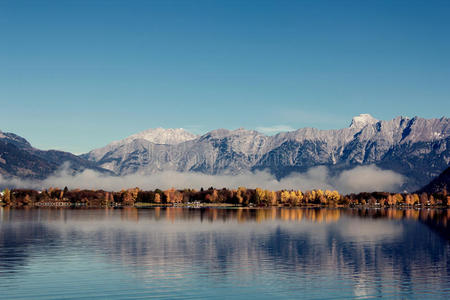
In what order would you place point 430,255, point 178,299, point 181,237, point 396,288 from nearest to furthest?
1. point 178,299
2. point 396,288
3. point 430,255
4. point 181,237

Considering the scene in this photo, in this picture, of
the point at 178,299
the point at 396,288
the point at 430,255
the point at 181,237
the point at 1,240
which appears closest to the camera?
the point at 178,299

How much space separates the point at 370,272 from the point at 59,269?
44.3m

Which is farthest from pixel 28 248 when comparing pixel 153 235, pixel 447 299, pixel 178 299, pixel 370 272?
pixel 447 299

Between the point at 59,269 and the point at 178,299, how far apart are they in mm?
25138

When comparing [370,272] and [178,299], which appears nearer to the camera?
[178,299]

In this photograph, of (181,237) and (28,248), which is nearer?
(28,248)

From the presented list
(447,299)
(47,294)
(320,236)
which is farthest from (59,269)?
(320,236)

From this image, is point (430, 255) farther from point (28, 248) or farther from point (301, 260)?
point (28, 248)

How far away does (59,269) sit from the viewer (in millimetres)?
69500

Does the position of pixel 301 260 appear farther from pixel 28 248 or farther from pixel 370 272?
pixel 28 248

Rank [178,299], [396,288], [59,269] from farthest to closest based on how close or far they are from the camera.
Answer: [59,269]
[396,288]
[178,299]

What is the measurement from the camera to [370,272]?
6994cm

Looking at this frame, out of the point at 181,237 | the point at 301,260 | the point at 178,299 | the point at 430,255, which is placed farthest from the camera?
the point at 181,237

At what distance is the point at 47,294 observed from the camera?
178 ft
